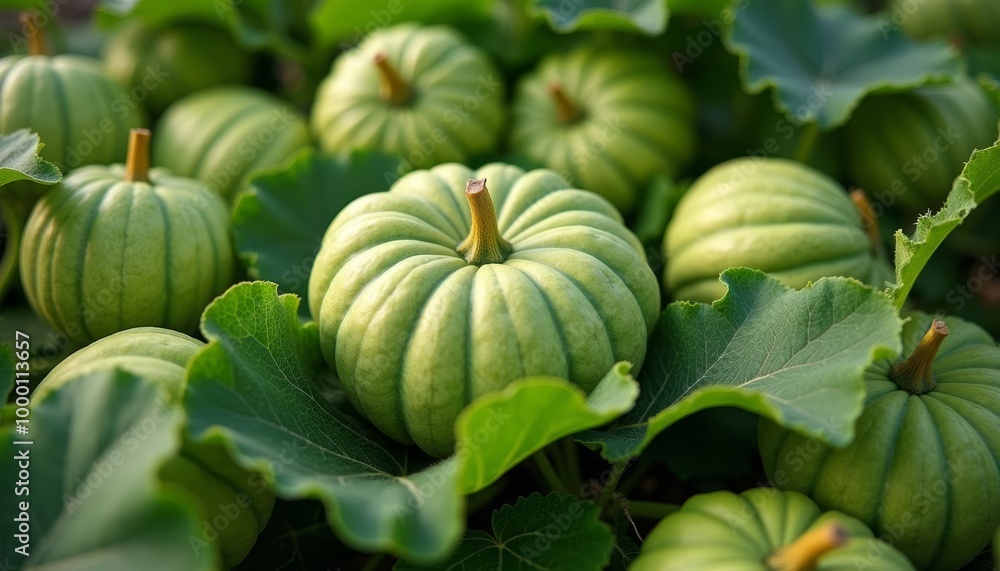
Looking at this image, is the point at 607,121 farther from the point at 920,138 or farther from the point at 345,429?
the point at 345,429

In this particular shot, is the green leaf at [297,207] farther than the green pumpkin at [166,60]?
No

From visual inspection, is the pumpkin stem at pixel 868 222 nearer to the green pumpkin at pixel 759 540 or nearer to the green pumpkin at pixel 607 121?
the green pumpkin at pixel 607 121

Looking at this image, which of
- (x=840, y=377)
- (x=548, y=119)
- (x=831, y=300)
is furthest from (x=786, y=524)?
(x=548, y=119)

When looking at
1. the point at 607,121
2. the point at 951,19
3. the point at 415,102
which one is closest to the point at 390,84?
the point at 415,102

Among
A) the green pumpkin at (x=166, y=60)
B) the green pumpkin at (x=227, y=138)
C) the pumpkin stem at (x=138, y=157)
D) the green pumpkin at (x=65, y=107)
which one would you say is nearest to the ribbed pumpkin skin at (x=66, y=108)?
the green pumpkin at (x=65, y=107)

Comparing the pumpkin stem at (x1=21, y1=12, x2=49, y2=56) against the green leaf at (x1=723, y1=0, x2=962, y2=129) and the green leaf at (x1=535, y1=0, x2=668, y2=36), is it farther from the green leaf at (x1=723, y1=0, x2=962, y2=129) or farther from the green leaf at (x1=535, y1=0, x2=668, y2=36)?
the green leaf at (x1=723, y1=0, x2=962, y2=129)

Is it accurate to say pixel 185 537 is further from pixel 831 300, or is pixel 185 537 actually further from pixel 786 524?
pixel 831 300
